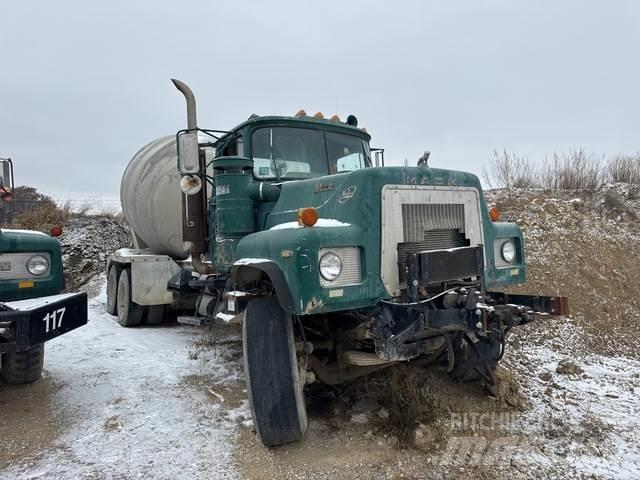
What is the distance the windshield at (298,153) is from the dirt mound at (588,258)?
11.9ft

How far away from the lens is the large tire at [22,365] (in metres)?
4.71

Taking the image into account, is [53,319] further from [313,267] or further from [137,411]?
[313,267]

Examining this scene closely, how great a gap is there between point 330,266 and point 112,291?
20.9 ft

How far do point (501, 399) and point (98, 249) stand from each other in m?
11.8

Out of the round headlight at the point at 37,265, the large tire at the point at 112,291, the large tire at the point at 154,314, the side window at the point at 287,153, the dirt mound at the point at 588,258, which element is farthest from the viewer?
the large tire at the point at 112,291

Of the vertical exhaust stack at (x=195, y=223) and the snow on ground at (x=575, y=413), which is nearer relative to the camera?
the snow on ground at (x=575, y=413)

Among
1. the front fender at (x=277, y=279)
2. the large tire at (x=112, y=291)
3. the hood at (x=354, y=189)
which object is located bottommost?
the large tire at (x=112, y=291)

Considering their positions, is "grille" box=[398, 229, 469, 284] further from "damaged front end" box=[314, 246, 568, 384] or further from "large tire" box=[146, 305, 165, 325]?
"large tire" box=[146, 305, 165, 325]

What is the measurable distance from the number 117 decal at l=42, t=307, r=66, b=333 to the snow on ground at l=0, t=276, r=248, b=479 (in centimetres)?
81

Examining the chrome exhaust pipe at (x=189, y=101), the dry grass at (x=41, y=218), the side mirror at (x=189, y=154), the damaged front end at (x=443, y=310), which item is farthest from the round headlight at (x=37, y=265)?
the dry grass at (x=41, y=218)

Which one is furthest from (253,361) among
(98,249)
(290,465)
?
(98,249)

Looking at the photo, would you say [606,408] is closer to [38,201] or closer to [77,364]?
[77,364]

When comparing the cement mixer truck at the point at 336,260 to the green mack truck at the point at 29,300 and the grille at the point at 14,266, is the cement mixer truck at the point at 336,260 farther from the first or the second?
the grille at the point at 14,266

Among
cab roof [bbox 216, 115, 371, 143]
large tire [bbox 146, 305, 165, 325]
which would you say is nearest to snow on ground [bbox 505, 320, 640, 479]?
cab roof [bbox 216, 115, 371, 143]
